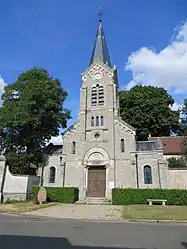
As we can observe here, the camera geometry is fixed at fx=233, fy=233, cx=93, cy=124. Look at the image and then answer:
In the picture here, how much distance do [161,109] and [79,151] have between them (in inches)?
721

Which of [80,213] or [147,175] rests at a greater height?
[147,175]

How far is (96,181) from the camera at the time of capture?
27250mm

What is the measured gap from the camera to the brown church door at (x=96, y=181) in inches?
1054

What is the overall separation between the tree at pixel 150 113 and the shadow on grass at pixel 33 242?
33653 mm

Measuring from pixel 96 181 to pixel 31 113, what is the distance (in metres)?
11.0

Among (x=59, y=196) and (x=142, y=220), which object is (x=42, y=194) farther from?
(x=142, y=220)

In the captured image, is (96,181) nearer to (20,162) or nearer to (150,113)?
(20,162)

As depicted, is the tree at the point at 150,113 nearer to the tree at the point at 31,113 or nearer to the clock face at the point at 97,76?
the clock face at the point at 97,76

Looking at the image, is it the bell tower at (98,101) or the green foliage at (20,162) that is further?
the bell tower at (98,101)

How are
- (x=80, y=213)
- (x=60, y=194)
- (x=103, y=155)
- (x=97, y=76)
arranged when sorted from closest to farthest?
(x=80, y=213)
(x=60, y=194)
(x=103, y=155)
(x=97, y=76)

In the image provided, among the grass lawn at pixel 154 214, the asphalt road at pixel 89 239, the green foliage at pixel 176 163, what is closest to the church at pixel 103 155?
the green foliage at pixel 176 163

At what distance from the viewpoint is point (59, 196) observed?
23.4 metres

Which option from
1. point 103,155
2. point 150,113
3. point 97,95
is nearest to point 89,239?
point 103,155

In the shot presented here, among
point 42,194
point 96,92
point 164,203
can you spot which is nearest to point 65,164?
point 42,194
